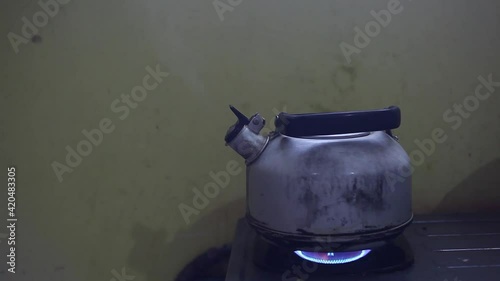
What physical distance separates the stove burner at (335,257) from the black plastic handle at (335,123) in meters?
0.18

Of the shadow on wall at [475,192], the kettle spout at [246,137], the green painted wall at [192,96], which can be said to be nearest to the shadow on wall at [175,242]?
the green painted wall at [192,96]

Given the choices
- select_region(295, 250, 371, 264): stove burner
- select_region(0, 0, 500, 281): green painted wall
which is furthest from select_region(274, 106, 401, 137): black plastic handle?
select_region(0, 0, 500, 281): green painted wall

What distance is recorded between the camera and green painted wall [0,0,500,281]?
0.97m

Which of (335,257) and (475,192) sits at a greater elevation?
(335,257)

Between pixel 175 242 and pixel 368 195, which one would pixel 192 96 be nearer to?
pixel 175 242

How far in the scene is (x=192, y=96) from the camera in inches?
38.8

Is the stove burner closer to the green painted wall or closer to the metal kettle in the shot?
the metal kettle

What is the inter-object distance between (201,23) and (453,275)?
648 mm

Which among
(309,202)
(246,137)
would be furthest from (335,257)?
(246,137)

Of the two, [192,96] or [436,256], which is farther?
[192,96]

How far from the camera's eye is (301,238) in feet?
2.18

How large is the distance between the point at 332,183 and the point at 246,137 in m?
0.15

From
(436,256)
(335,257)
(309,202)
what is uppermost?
(309,202)

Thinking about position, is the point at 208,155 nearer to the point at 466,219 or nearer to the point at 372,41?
the point at 372,41
